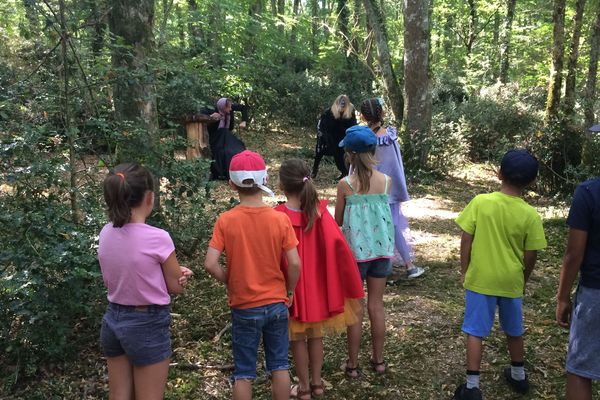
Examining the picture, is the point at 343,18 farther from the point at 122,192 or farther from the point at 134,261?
the point at 134,261

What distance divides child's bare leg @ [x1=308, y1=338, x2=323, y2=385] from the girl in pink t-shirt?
106 centimetres

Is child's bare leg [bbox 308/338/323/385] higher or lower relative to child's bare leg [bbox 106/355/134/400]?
lower

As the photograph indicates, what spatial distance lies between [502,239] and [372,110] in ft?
6.38

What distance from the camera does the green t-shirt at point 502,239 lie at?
305 centimetres

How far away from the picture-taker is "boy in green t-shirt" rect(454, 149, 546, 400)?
3045mm

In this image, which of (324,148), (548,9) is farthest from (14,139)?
(548,9)

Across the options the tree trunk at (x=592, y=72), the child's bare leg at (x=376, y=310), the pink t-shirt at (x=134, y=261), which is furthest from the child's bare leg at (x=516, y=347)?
the tree trunk at (x=592, y=72)

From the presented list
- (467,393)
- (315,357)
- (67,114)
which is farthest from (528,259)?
(67,114)

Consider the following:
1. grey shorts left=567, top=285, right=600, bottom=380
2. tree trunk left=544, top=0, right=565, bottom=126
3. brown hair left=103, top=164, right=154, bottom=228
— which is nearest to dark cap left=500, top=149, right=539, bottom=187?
grey shorts left=567, top=285, right=600, bottom=380

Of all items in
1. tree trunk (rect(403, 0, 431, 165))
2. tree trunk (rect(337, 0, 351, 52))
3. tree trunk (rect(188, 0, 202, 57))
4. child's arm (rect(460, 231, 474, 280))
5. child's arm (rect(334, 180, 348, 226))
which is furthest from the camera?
tree trunk (rect(337, 0, 351, 52))

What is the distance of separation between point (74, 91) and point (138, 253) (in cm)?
226

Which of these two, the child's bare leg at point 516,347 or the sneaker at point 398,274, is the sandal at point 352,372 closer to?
the child's bare leg at point 516,347

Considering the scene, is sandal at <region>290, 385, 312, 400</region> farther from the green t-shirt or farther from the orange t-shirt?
the green t-shirt

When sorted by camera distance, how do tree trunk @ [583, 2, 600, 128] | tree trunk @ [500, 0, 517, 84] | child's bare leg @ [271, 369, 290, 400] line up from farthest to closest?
tree trunk @ [500, 0, 517, 84] < tree trunk @ [583, 2, 600, 128] < child's bare leg @ [271, 369, 290, 400]
